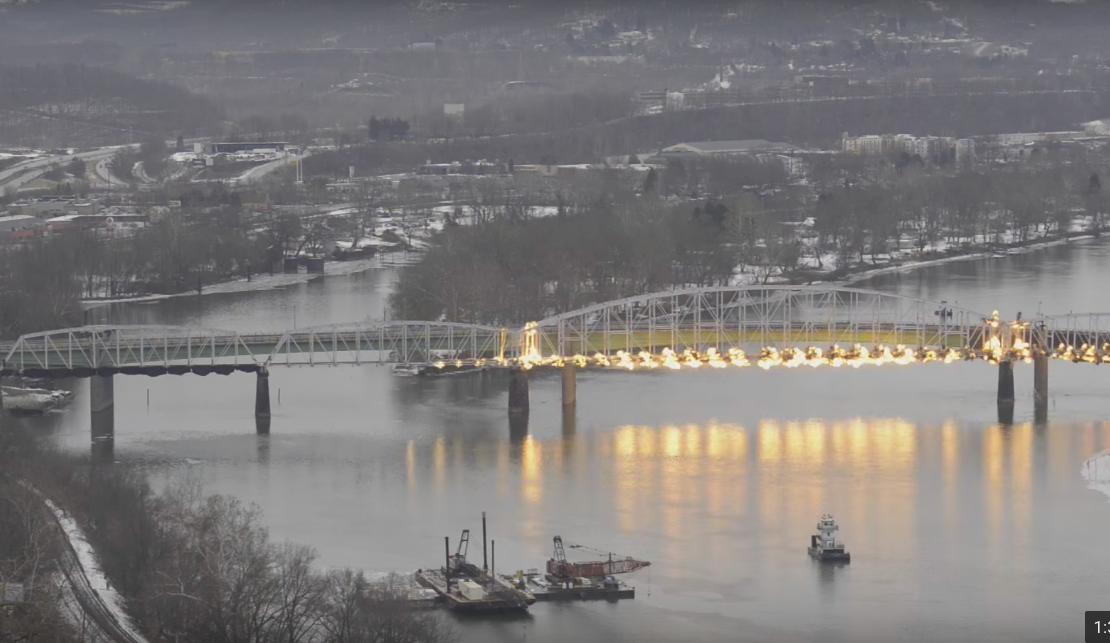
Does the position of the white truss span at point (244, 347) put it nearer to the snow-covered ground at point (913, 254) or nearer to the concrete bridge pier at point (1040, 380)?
the concrete bridge pier at point (1040, 380)

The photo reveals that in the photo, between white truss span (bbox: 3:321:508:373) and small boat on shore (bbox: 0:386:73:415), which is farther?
small boat on shore (bbox: 0:386:73:415)

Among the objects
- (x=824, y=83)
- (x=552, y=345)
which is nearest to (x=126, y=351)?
(x=552, y=345)

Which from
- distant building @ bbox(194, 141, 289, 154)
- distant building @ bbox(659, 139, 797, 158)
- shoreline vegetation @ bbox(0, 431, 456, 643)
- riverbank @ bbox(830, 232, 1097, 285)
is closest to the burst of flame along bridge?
shoreline vegetation @ bbox(0, 431, 456, 643)

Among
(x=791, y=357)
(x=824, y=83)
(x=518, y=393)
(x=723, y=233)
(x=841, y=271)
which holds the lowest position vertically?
(x=518, y=393)

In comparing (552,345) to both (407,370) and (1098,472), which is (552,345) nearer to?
(407,370)

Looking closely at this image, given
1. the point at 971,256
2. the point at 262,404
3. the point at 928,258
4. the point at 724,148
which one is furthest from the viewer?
the point at 724,148

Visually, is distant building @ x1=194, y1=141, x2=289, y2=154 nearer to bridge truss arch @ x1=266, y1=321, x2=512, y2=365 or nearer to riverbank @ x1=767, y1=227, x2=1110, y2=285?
riverbank @ x1=767, y1=227, x2=1110, y2=285

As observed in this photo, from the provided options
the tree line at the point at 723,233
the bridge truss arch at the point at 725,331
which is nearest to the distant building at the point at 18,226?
the tree line at the point at 723,233

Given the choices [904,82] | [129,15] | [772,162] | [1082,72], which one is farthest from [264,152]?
[129,15]
